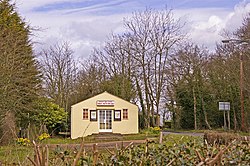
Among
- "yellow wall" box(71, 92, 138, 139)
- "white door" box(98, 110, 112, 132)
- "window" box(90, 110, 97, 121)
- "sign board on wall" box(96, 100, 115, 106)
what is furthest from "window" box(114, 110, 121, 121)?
"window" box(90, 110, 97, 121)

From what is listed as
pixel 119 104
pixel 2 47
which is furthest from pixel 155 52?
pixel 2 47

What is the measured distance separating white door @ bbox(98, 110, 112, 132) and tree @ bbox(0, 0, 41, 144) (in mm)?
10615

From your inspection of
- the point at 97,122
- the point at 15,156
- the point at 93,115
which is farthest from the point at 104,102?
the point at 15,156

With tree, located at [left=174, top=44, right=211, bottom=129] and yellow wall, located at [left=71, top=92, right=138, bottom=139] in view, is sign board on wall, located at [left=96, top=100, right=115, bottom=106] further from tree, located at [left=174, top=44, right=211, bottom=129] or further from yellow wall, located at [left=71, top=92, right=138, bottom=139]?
tree, located at [left=174, top=44, right=211, bottom=129]

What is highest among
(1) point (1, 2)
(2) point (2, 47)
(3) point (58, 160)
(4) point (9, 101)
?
(1) point (1, 2)

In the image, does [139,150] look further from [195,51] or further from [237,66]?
[195,51]

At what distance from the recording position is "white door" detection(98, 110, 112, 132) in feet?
123

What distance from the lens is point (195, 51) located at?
40281 mm

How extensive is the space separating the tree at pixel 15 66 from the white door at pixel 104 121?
1061 cm

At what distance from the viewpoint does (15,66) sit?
810 inches

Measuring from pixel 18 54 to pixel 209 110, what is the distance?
936 inches

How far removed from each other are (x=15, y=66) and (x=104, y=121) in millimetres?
17621

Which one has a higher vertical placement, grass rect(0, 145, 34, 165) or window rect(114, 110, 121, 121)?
window rect(114, 110, 121, 121)

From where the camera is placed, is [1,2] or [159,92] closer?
[1,2]
